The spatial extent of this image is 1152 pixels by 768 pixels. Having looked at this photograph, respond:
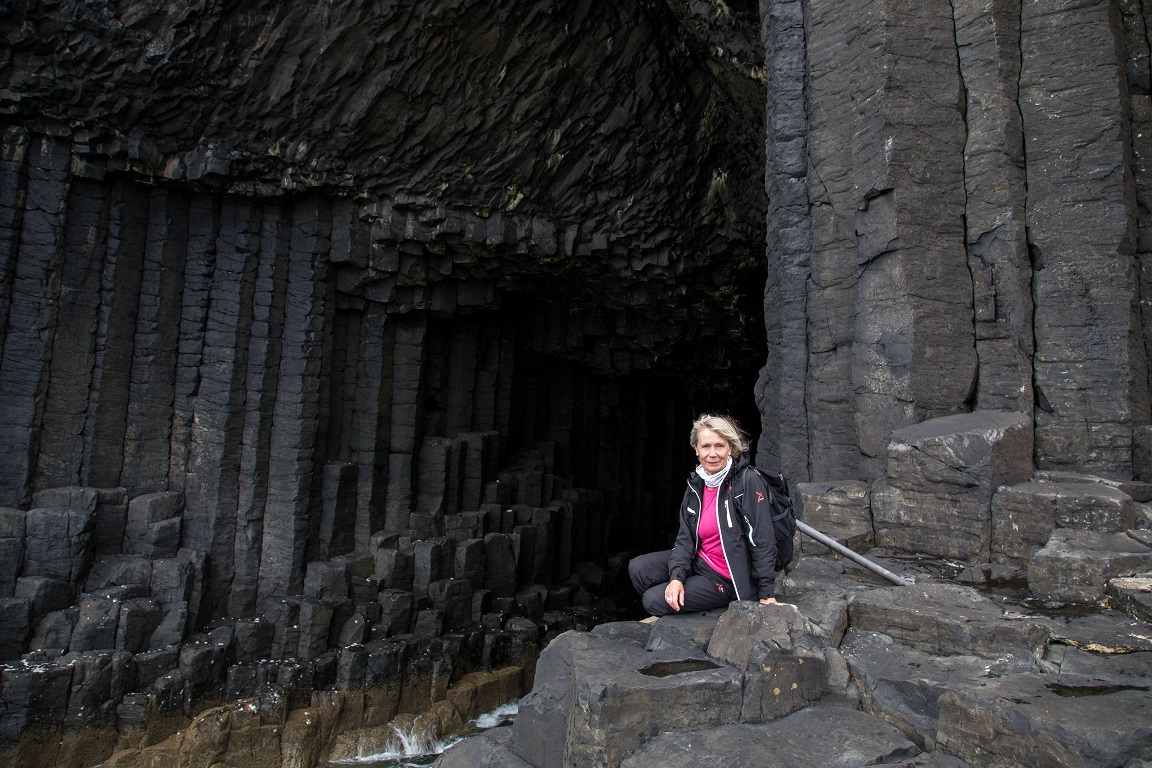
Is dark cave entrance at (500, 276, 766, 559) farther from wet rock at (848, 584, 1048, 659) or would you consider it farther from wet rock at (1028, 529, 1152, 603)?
wet rock at (848, 584, 1048, 659)

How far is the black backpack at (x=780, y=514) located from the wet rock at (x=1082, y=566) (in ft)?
4.16

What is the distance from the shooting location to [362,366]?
1302 cm

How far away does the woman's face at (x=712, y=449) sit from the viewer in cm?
408

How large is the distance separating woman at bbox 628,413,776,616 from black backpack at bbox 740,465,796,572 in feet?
0.19

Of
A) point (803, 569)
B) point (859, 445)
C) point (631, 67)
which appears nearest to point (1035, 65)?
point (859, 445)

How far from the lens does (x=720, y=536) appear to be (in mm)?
4062

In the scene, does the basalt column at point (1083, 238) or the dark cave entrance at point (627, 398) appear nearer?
the basalt column at point (1083, 238)

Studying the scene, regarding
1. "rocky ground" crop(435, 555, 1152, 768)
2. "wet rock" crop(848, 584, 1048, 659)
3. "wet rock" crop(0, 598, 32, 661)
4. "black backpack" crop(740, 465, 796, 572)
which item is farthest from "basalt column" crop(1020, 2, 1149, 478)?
"wet rock" crop(0, 598, 32, 661)

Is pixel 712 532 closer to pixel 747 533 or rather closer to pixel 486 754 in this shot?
pixel 747 533

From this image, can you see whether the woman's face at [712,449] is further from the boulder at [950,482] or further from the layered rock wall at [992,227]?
the layered rock wall at [992,227]

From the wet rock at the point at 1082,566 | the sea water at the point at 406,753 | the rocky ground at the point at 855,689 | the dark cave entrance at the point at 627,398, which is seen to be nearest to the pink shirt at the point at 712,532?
the rocky ground at the point at 855,689

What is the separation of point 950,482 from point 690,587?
1979 mm

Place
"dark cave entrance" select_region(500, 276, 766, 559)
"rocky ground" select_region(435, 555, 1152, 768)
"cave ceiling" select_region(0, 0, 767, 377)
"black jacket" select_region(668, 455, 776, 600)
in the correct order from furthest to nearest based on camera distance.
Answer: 1. "dark cave entrance" select_region(500, 276, 766, 559)
2. "cave ceiling" select_region(0, 0, 767, 377)
3. "black jacket" select_region(668, 455, 776, 600)
4. "rocky ground" select_region(435, 555, 1152, 768)

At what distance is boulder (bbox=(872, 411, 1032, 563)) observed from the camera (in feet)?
15.8
